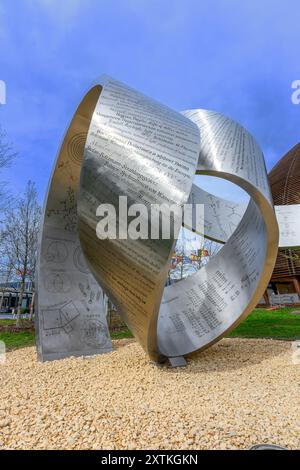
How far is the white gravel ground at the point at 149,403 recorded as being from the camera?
12.6 ft

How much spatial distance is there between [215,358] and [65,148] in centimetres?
593

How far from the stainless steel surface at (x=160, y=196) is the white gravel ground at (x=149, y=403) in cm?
87

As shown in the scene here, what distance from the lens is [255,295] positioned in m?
7.13

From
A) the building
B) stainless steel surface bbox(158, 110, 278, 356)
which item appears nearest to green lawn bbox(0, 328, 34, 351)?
stainless steel surface bbox(158, 110, 278, 356)

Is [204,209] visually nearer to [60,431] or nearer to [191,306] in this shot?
[191,306]

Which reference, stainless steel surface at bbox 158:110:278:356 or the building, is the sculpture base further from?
the building

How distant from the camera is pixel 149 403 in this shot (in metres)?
4.90

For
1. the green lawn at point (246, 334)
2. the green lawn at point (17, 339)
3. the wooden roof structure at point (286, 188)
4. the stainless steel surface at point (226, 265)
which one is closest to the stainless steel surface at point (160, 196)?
the stainless steel surface at point (226, 265)

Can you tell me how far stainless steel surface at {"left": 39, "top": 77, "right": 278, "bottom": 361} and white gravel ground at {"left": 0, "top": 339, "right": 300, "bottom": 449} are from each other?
2.86 feet

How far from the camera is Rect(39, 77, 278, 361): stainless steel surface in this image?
220 inches

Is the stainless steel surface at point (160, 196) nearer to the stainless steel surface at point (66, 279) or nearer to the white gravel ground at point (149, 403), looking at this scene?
the stainless steel surface at point (66, 279)

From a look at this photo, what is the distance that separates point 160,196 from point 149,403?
2.95 meters

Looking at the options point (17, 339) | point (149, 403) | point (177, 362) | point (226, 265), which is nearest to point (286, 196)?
point (226, 265)
